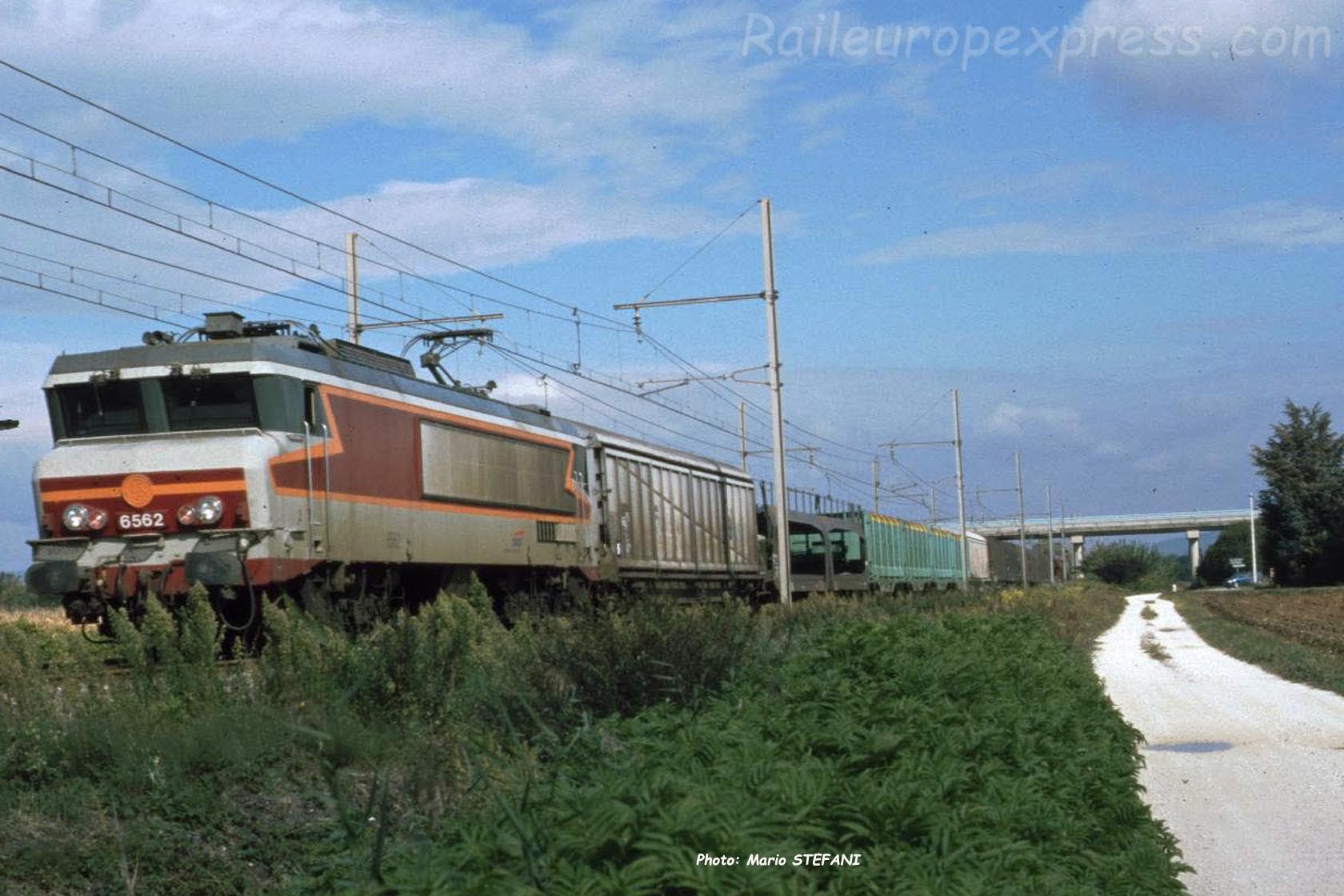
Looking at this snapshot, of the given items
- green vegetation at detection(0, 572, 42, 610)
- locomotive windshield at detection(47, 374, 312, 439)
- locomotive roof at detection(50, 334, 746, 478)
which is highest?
locomotive roof at detection(50, 334, 746, 478)

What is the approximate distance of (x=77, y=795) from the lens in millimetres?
6871

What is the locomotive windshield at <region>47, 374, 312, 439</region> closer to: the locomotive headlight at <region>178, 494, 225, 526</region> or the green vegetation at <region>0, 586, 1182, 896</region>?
the locomotive headlight at <region>178, 494, 225, 526</region>

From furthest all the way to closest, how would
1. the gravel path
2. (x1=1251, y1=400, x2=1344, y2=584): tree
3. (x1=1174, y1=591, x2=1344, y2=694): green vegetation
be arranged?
(x1=1251, y1=400, x2=1344, y2=584): tree < (x1=1174, y1=591, x2=1344, y2=694): green vegetation < the gravel path

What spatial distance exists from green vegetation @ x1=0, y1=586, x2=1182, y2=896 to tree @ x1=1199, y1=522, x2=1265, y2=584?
150m

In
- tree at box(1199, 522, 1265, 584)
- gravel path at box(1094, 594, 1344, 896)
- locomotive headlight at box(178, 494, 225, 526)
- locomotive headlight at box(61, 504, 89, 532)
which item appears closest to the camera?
gravel path at box(1094, 594, 1344, 896)

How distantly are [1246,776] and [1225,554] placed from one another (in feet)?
501

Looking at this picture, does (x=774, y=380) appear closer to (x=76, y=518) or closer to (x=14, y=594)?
(x=76, y=518)

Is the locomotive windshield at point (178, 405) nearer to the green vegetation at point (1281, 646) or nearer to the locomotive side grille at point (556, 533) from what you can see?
the locomotive side grille at point (556, 533)

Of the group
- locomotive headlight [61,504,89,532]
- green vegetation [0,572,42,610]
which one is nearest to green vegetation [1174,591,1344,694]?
locomotive headlight [61,504,89,532]

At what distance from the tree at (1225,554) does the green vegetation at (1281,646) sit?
313ft

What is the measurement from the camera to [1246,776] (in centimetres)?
1428

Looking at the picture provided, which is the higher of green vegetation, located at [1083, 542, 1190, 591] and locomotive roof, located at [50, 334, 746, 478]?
locomotive roof, located at [50, 334, 746, 478]

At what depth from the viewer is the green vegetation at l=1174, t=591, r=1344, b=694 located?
87.8 ft

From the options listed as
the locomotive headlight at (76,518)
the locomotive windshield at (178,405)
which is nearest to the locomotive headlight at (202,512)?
the locomotive windshield at (178,405)
